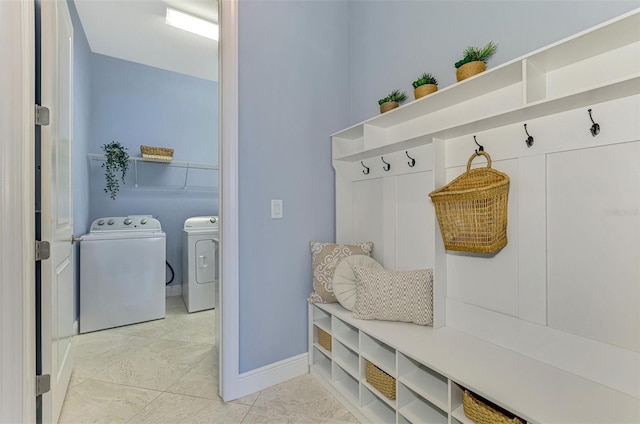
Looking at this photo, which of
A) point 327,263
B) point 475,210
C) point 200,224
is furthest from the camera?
point 200,224

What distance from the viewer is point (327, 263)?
186 centimetres

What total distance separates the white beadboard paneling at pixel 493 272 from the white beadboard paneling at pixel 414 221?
0.13m

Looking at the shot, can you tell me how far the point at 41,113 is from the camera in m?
1.29

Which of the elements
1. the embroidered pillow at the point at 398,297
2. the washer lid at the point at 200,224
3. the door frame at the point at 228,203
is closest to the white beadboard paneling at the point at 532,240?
the embroidered pillow at the point at 398,297

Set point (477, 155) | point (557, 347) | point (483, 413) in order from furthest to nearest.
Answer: point (477, 155), point (557, 347), point (483, 413)

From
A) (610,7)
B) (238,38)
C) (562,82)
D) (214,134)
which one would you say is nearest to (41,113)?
(238,38)

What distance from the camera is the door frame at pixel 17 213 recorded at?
1132 millimetres

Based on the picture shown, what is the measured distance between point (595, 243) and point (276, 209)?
1493 millimetres

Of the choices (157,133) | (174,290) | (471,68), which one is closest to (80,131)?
(157,133)

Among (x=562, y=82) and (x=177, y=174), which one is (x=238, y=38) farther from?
(x=177, y=174)

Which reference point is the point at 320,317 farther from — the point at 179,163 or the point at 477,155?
the point at 179,163

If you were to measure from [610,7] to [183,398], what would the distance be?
261 centimetres

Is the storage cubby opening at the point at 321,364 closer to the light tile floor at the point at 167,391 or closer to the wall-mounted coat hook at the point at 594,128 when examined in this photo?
the light tile floor at the point at 167,391

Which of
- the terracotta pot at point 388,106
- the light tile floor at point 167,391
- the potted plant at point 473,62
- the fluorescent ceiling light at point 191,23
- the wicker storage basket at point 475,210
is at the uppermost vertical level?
the fluorescent ceiling light at point 191,23
